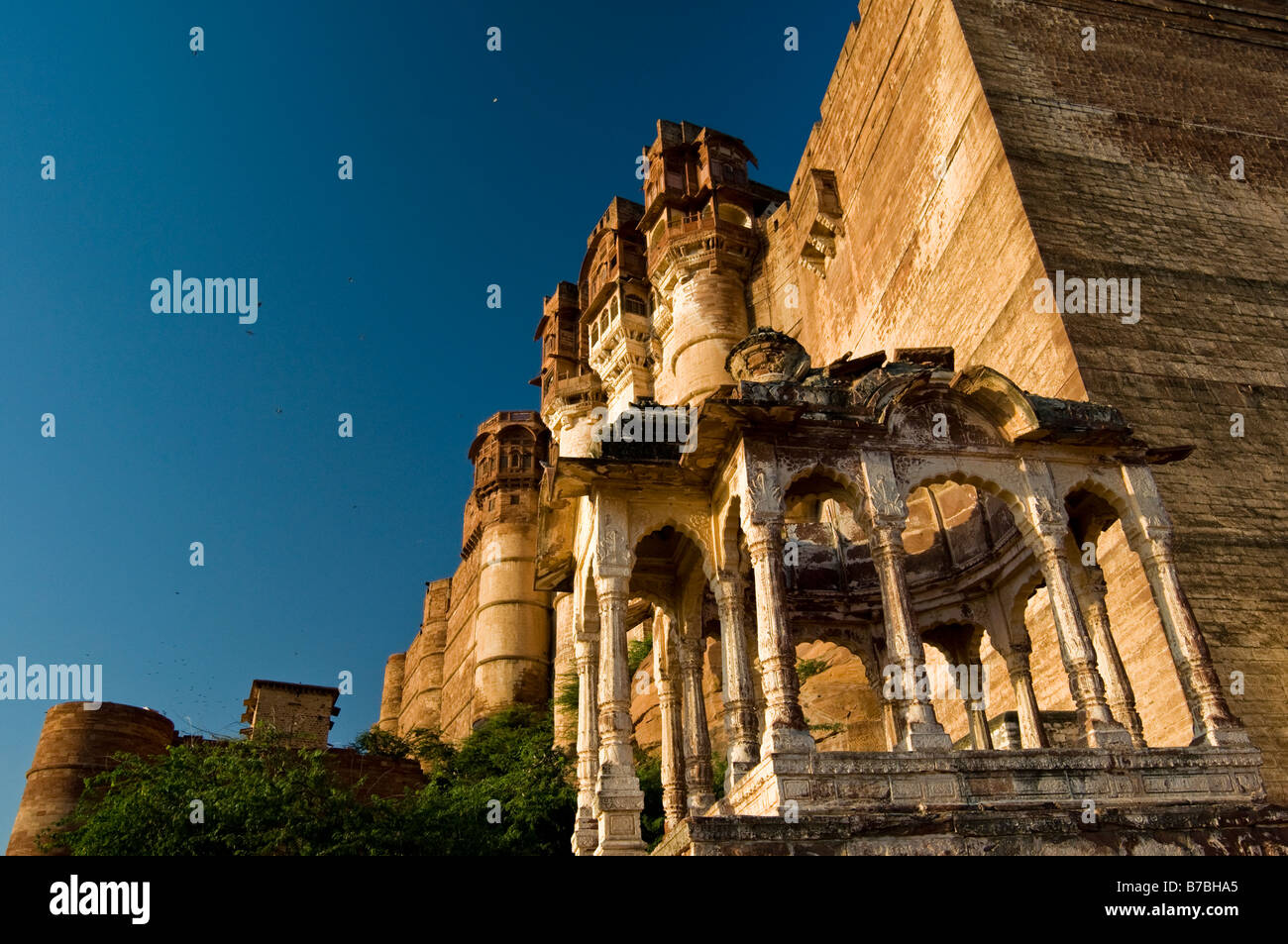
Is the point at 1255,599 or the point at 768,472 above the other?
the point at 768,472

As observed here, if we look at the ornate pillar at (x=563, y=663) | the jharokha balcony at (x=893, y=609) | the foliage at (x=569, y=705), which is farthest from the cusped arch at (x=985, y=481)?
the foliage at (x=569, y=705)

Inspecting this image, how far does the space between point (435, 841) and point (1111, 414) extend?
11.2 meters

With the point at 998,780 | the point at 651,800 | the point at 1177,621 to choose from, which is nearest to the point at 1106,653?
the point at 1177,621

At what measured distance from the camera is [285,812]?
13.4m

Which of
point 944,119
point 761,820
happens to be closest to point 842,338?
point 944,119

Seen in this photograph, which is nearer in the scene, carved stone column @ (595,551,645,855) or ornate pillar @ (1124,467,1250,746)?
ornate pillar @ (1124,467,1250,746)

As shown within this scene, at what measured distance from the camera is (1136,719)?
898 cm

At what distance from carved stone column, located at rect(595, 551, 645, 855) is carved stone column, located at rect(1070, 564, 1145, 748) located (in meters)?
4.43

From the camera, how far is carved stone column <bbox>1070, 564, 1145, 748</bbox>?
8953 millimetres

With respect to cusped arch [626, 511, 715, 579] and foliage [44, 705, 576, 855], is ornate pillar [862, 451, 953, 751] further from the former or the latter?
foliage [44, 705, 576, 855]

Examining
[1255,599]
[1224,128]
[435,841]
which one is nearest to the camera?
[1255,599]

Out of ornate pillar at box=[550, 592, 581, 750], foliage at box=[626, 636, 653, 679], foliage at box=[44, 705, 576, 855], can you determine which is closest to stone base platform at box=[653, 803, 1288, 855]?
foliage at box=[44, 705, 576, 855]
